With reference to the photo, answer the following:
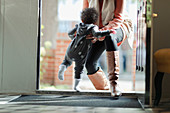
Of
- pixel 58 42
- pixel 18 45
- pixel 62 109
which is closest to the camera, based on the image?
pixel 62 109

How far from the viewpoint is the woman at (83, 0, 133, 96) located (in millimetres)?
2723

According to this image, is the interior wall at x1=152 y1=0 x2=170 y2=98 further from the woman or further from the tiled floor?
the tiled floor

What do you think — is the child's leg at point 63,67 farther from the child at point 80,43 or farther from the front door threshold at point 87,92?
the front door threshold at point 87,92

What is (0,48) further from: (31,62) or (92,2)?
(92,2)

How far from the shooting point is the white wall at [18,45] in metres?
3.01

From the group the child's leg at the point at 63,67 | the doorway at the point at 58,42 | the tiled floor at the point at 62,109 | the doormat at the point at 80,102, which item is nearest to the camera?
the tiled floor at the point at 62,109

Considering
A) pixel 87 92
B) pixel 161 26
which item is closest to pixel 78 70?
pixel 87 92

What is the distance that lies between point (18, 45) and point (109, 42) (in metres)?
1.17

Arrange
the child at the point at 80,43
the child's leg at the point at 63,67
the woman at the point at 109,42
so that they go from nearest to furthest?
the woman at the point at 109,42, the child at the point at 80,43, the child's leg at the point at 63,67

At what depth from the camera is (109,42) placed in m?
2.72

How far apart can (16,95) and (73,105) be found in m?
0.89

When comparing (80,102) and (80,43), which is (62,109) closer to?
(80,102)

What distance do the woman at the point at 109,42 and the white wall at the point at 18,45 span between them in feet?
2.32

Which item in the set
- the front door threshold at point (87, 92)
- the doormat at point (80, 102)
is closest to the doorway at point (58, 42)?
the front door threshold at point (87, 92)
